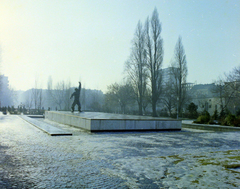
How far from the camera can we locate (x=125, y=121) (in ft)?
43.0

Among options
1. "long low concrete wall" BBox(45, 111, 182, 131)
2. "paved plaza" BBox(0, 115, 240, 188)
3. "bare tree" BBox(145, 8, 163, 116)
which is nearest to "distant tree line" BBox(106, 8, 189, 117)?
"bare tree" BBox(145, 8, 163, 116)

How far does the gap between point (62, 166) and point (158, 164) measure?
2322 mm

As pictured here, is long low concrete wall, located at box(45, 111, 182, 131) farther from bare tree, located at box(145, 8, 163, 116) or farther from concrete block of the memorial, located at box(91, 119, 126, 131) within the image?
bare tree, located at box(145, 8, 163, 116)

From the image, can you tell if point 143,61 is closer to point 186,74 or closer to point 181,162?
point 186,74

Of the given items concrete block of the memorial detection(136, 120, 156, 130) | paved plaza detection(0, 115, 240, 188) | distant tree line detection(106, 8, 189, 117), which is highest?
distant tree line detection(106, 8, 189, 117)

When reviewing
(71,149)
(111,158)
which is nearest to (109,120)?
(71,149)

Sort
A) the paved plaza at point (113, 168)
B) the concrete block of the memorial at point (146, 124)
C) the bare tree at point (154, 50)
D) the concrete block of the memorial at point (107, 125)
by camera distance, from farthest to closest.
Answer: the bare tree at point (154, 50) < the concrete block of the memorial at point (146, 124) < the concrete block of the memorial at point (107, 125) < the paved plaza at point (113, 168)

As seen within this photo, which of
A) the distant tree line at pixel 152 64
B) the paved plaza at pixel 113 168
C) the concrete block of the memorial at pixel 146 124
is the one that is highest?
the distant tree line at pixel 152 64

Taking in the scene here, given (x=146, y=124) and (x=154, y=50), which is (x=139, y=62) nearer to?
(x=154, y=50)

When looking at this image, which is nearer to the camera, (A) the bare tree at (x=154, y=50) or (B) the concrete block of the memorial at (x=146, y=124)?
(B) the concrete block of the memorial at (x=146, y=124)

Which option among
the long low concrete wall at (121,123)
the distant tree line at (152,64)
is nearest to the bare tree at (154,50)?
the distant tree line at (152,64)

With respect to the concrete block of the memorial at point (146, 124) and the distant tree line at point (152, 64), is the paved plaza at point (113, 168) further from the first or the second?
the distant tree line at point (152, 64)

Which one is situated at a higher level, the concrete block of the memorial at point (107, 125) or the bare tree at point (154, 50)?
the bare tree at point (154, 50)

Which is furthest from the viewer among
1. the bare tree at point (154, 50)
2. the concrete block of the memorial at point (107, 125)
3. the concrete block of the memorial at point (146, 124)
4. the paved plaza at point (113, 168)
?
the bare tree at point (154, 50)
